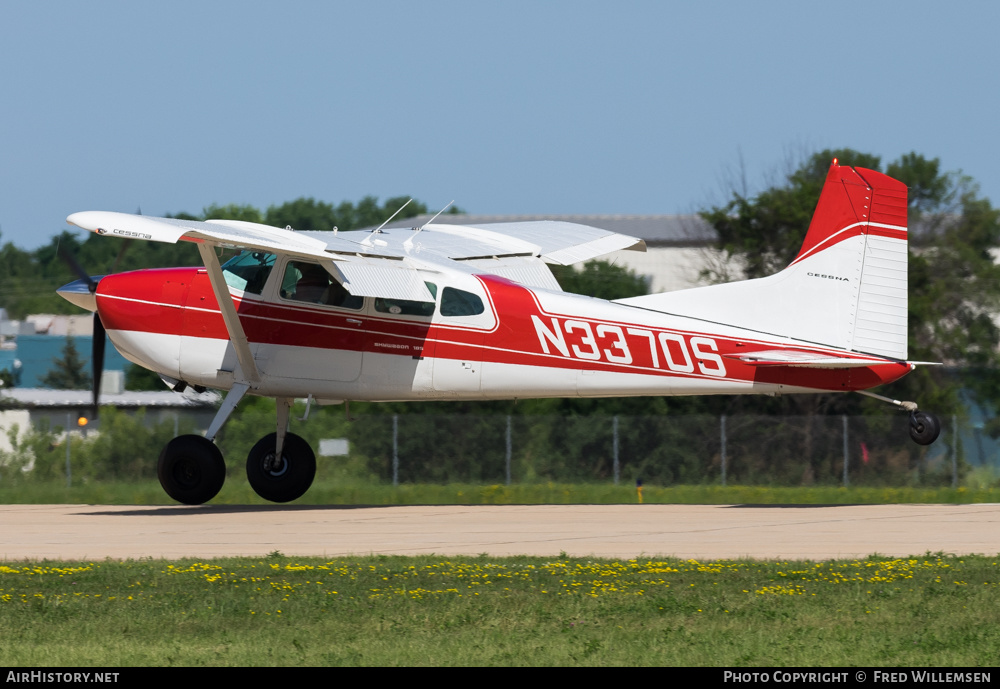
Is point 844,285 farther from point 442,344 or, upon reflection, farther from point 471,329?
point 442,344

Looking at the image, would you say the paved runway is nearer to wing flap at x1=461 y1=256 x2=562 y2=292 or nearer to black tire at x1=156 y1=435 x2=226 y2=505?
black tire at x1=156 y1=435 x2=226 y2=505

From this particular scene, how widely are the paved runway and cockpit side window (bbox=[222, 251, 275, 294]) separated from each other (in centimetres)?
300

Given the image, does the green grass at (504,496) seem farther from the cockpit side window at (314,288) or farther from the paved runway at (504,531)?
the cockpit side window at (314,288)

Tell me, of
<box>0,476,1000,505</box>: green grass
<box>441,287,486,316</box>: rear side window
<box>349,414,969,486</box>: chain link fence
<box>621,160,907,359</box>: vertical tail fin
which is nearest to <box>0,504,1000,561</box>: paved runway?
<box>621,160,907,359</box>: vertical tail fin

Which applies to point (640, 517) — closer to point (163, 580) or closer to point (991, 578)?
point (991, 578)

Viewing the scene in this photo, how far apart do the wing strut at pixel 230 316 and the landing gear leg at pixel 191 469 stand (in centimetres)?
57

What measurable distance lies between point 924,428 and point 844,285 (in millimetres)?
2062

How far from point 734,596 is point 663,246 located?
55.0 m

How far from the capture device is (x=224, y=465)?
16.2 metres

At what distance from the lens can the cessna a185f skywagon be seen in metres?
16.0

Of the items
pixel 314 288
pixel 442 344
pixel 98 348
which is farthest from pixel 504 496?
pixel 98 348

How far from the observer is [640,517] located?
15234 mm

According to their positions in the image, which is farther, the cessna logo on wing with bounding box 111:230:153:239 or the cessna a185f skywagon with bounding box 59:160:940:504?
the cessna a185f skywagon with bounding box 59:160:940:504

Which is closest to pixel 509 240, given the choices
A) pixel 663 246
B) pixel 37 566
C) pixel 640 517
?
pixel 640 517
